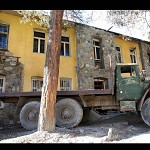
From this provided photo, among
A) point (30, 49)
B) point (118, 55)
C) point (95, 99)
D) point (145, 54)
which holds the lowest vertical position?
point (95, 99)

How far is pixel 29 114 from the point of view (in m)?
8.45

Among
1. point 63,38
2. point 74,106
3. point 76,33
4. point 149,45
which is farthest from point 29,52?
point 149,45

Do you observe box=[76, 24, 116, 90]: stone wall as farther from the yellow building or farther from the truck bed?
the truck bed

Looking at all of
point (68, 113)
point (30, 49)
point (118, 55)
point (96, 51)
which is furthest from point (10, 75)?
point (118, 55)

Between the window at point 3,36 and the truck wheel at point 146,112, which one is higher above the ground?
the window at point 3,36

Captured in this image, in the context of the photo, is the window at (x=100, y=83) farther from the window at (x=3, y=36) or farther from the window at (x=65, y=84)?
the window at (x=3, y=36)

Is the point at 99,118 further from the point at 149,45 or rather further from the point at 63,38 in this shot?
the point at 149,45

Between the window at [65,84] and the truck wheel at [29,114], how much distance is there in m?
5.10

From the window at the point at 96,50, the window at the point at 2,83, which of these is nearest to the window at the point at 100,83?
the window at the point at 96,50

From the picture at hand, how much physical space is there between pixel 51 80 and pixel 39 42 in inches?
294

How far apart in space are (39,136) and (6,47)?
7758 mm

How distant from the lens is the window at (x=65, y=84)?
1357 cm

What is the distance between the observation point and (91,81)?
14.1 m

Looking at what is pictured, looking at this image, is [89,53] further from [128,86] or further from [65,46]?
[128,86]
